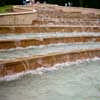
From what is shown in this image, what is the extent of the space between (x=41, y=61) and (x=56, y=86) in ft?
3.77

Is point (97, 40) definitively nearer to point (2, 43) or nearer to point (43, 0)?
point (2, 43)

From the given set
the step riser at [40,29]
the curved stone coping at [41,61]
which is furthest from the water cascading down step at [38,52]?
the step riser at [40,29]

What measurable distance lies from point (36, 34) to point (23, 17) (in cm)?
170

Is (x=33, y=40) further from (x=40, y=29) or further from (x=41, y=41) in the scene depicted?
(x=40, y=29)

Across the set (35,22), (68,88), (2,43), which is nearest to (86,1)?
(35,22)

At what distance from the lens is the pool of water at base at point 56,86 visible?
4469 millimetres

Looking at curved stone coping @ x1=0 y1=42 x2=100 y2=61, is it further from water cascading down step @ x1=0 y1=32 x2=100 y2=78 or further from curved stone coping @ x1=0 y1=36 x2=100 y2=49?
curved stone coping @ x1=0 y1=36 x2=100 y2=49

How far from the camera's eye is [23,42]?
789 cm

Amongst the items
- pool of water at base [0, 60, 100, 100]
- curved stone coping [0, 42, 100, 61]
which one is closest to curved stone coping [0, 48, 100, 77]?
pool of water at base [0, 60, 100, 100]

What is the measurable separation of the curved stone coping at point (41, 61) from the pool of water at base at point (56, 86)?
0.81 ft

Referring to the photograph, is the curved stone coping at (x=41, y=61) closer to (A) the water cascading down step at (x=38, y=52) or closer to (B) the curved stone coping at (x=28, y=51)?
(A) the water cascading down step at (x=38, y=52)

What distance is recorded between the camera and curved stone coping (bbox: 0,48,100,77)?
5.16m

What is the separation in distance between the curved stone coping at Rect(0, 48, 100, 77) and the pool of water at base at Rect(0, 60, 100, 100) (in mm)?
246

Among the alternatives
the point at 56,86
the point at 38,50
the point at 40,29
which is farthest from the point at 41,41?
the point at 56,86
